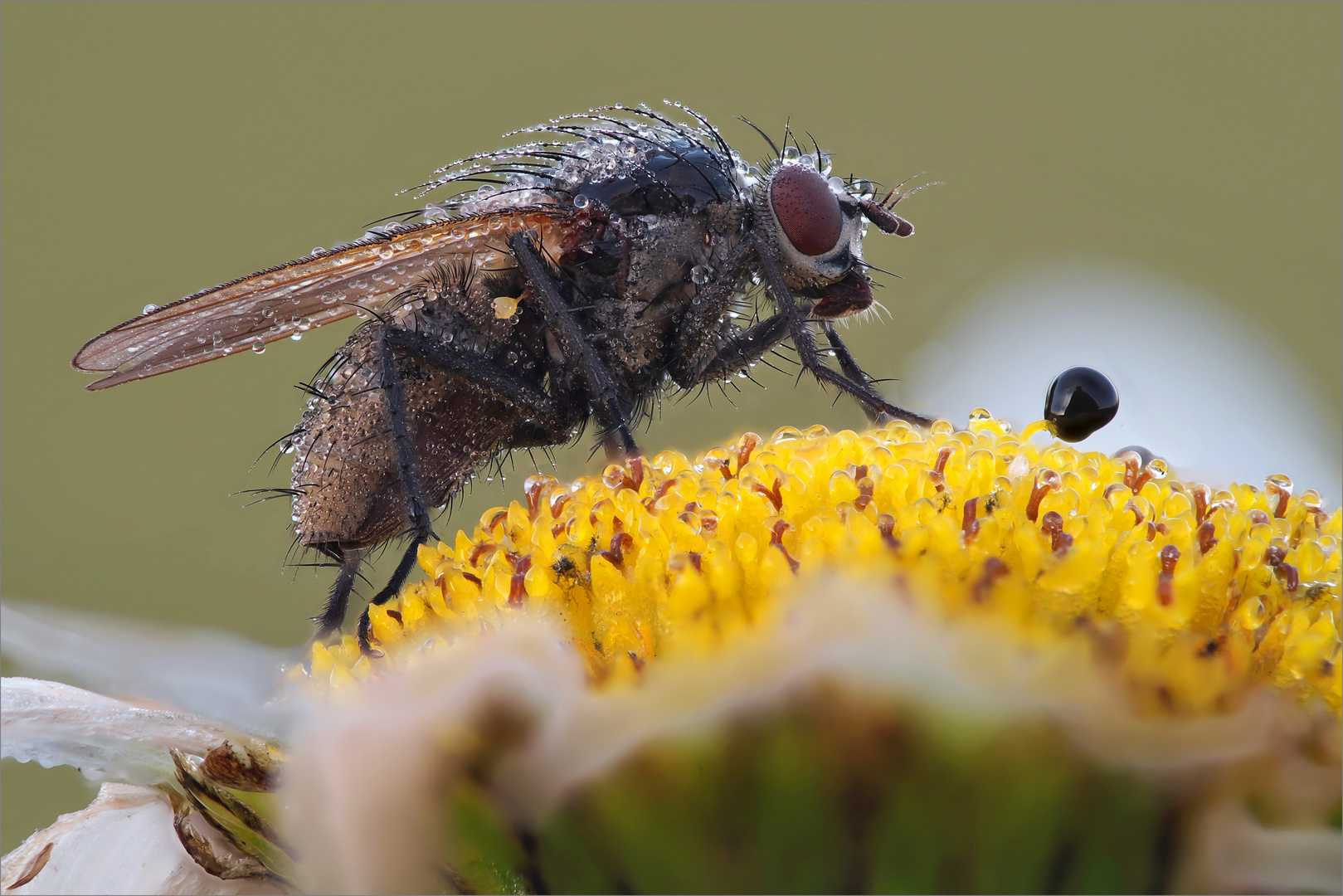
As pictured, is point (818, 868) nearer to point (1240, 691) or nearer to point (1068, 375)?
point (1240, 691)

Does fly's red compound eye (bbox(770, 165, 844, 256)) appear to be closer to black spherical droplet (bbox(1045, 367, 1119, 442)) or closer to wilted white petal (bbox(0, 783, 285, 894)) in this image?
black spherical droplet (bbox(1045, 367, 1119, 442))

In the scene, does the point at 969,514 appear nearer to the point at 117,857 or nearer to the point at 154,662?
the point at 117,857

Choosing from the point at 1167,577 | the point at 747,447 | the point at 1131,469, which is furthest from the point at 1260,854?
the point at 747,447

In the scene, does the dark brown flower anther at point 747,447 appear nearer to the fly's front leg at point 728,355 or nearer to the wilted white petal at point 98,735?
the fly's front leg at point 728,355

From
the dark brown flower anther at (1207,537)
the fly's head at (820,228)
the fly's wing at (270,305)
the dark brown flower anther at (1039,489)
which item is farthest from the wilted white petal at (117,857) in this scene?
the fly's head at (820,228)

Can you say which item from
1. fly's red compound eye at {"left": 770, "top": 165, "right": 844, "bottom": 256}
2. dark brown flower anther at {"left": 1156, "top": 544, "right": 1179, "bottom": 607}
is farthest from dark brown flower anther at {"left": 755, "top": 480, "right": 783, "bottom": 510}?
fly's red compound eye at {"left": 770, "top": 165, "right": 844, "bottom": 256}

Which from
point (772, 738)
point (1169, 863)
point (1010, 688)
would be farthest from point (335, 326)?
point (1169, 863)
